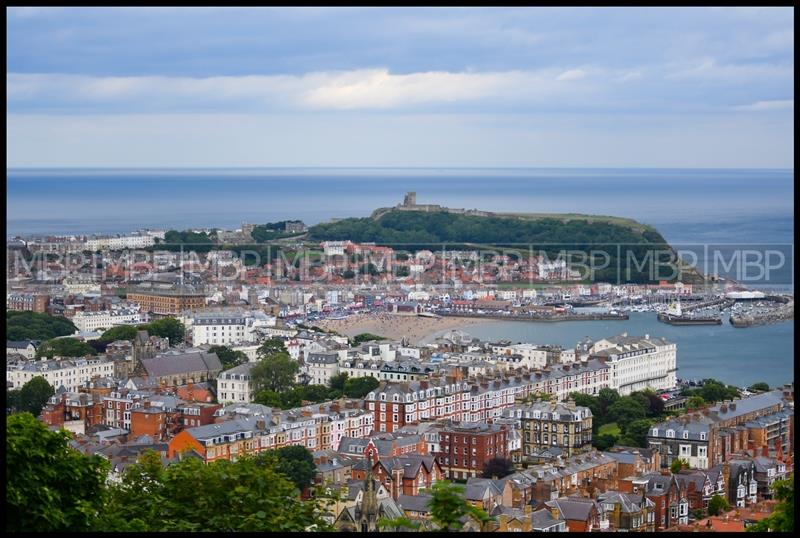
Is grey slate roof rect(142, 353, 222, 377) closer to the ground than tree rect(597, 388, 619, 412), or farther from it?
farther from it

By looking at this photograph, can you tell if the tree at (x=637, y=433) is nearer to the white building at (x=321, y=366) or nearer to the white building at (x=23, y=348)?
the white building at (x=321, y=366)

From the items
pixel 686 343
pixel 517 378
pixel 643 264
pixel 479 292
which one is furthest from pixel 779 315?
pixel 517 378

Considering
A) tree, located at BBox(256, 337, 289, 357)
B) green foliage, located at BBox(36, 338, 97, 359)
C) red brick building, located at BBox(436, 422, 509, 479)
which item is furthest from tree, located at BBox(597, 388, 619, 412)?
green foliage, located at BBox(36, 338, 97, 359)

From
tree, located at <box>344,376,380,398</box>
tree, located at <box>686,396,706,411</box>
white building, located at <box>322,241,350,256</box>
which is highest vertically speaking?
white building, located at <box>322,241,350,256</box>

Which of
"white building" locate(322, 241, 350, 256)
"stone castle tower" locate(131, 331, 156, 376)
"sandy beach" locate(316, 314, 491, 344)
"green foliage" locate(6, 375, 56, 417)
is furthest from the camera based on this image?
"white building" locate(322, 241, 350, 256)

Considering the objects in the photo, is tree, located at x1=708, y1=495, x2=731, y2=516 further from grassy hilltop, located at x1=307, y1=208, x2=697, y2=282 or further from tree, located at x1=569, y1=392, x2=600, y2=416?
grassy hilltop, located at x1=307, y1=208, x2=697, y2=282
